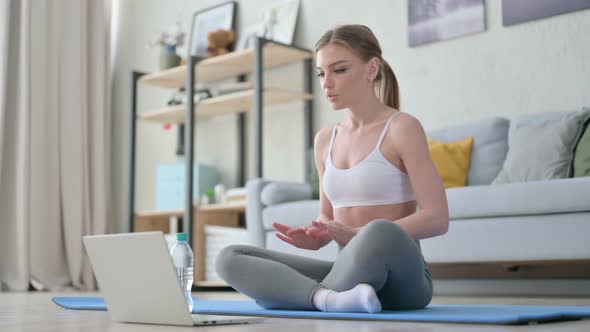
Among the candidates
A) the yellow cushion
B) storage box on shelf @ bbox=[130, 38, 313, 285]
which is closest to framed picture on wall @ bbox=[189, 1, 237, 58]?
storage box on shelf @ bbox=[130, 38, 313, 285]

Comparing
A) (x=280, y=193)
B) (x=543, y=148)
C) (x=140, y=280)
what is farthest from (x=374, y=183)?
(x=280, y=193)

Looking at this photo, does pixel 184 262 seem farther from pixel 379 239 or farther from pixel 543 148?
pixel 543 148

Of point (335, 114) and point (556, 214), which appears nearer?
point (556, 214)

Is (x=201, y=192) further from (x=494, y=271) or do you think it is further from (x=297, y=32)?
(x=494, y=271)

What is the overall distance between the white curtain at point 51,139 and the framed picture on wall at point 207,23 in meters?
0.61

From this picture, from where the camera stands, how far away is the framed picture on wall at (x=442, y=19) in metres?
3.87

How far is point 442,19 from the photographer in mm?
4004

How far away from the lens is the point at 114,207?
5527mm

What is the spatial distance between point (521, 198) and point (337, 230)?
4.62ft

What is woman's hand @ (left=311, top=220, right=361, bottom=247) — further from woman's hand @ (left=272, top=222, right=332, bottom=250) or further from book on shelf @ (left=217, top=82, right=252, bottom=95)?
book on shelf @ (left=217, top=82, right=252, bottom=95)

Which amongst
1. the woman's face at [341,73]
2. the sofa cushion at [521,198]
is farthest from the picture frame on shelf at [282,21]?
the woman's face at [341,73]

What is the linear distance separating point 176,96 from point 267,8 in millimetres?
806

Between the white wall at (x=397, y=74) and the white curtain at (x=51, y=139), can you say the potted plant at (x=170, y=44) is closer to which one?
the white wall at (x=397, y=74)

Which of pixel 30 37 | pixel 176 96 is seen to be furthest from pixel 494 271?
pixel 30 37
